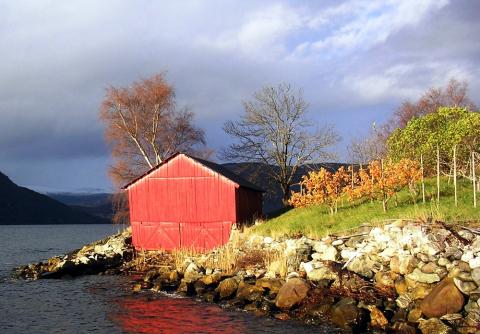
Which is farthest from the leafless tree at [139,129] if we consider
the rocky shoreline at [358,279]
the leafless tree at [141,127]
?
the rocky shoreline at [358,279]

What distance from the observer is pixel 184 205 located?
112 ft

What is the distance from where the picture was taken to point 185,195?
112ft

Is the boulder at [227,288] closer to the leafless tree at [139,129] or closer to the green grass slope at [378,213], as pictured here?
the green grass slope at [378,213]

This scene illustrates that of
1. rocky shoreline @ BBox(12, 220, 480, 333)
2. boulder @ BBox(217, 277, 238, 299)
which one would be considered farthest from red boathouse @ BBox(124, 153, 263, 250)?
boulder @ BBox(217, 277, 238, 299)

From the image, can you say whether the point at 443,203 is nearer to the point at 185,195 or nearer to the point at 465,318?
the point at 465,318

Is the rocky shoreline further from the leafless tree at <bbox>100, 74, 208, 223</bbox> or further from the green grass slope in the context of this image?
the leafless tree at <bbox>100, 74, 208, 223</bbox>

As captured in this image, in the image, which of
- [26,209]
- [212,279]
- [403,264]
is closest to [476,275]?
[403,264]

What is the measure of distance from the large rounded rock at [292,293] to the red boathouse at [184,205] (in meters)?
14.6

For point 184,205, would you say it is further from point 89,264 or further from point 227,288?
point 227,288

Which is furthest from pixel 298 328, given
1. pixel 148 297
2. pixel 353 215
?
pixel 353 215

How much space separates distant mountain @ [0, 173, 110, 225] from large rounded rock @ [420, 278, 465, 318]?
18097cm

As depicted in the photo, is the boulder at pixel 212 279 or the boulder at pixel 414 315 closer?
the boulder at pixel 414 315

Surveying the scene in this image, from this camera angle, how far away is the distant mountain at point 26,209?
591 feet

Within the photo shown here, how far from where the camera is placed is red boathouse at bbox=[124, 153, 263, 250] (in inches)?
1316
